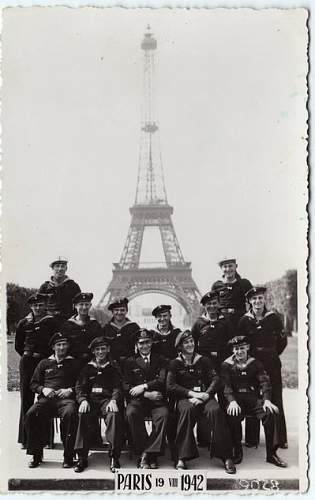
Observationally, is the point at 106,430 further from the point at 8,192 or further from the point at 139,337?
the point at 8,192

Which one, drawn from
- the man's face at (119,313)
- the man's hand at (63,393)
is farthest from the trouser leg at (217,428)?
the man's hand at (63,393)

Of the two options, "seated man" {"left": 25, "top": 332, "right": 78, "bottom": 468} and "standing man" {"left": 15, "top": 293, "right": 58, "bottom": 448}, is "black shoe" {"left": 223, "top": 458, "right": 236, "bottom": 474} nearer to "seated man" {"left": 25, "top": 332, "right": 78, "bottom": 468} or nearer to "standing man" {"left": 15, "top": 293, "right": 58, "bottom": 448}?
"seated man" {"left": 25, "top": 332, "right": 78, "bottom": 468}

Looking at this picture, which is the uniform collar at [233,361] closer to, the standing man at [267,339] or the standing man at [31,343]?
the standing man at [267,339]

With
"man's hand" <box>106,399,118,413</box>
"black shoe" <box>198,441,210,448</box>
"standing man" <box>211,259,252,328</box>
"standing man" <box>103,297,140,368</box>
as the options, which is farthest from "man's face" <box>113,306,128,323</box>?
"black shoe" <box>198,441,210,448</box>

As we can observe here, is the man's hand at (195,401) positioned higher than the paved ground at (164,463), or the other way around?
the man's hand at (195,401)

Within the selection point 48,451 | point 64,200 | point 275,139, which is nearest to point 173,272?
point 64,200

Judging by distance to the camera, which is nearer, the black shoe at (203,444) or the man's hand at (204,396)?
the man's hand at (204,396)
